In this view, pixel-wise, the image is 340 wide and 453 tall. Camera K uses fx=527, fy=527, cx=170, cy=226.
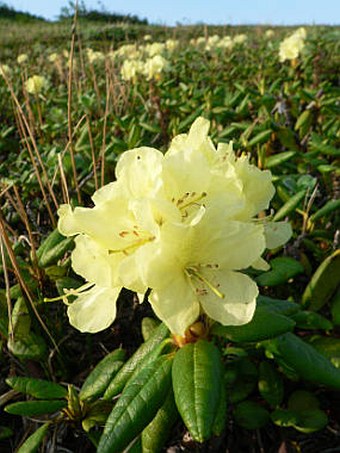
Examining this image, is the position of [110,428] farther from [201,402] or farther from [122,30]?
[122,30]

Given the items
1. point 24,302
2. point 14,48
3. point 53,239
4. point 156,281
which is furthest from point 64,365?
point 14,48

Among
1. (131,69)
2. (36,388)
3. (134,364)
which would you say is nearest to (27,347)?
(36,388)

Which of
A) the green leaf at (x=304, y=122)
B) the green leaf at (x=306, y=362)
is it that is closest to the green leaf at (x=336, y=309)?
the green leaf at (x=306, y=362)

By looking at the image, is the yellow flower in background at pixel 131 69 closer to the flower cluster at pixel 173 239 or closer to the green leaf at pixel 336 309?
the green leaf at pixel 336 309

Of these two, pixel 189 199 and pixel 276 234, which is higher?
pixel 189 199

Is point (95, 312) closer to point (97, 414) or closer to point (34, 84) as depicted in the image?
point (97, 414)

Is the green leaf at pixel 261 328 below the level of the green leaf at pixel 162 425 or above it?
above

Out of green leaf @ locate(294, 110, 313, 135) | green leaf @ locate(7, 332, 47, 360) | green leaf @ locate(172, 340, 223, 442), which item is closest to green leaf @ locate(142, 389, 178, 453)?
green leaf @ locate(172, 340, 223, 442)
